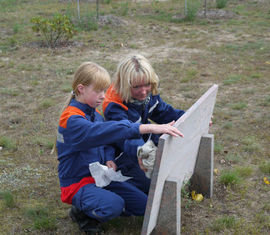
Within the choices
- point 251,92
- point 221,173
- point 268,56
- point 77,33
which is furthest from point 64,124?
point 77,33

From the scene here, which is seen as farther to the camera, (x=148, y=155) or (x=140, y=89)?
(x=140, y=89)

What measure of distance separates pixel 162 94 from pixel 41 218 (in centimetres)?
352

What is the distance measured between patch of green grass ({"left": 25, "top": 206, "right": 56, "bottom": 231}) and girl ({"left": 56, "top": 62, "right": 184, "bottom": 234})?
0.23 meters

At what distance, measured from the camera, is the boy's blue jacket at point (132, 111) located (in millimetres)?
2559

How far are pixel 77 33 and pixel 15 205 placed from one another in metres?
8.00

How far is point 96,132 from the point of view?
2.34 m

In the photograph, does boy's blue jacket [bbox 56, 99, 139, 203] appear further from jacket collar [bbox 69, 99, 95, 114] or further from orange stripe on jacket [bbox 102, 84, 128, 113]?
orange stripe on jacket [bbox 102, 84, 128, 113]

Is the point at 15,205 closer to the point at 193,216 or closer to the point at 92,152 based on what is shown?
the point at 92,152

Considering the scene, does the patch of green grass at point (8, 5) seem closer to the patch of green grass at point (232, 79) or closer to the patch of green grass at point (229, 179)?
the patch of green grass at point (232, 79)

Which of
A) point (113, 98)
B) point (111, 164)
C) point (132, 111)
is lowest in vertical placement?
point (111, 164)

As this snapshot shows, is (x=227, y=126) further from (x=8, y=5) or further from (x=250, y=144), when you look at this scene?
(x=8, y=5)

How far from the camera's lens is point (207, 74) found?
23.2 ft

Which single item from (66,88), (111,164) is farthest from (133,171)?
(66,88)

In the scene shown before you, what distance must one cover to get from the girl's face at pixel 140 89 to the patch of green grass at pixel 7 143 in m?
2.24
